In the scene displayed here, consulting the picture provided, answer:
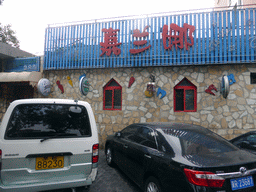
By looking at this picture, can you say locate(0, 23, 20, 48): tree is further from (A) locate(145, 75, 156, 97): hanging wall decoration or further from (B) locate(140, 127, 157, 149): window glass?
(B) locate(140, 127, 157, 149): window glass

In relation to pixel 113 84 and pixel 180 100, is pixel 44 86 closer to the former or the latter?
pixel 113 84

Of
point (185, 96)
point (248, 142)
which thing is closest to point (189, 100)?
point (185, 96)

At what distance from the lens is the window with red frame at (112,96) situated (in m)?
8.68

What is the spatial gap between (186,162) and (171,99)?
226 inches

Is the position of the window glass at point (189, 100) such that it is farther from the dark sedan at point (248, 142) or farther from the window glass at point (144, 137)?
the window glass at point (144, 137)

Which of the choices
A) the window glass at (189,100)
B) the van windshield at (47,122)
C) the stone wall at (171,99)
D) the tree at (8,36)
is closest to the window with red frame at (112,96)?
the stone wall at (171,99)

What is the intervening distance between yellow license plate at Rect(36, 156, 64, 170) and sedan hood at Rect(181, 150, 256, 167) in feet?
6.02

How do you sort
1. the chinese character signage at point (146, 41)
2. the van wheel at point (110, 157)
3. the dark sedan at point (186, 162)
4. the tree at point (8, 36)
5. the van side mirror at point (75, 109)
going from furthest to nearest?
the tree at point (8, 36) → the chinese character signage at point (146, 41) → the van wheel at point (110, 157) → the van side mirror at point (75, 109) → the dark sedan at point (186, 162)

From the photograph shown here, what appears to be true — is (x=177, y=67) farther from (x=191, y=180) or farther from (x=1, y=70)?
(x=1, y=70)

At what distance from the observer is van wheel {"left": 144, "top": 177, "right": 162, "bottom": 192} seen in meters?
2.77

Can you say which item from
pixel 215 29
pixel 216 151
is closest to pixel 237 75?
pixel 215 29

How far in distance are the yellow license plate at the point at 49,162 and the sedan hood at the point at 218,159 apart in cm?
184

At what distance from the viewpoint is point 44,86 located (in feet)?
29.1

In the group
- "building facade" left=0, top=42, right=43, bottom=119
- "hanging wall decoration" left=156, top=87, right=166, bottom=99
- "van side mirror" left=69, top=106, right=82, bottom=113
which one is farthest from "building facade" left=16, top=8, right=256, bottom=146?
"van side mirror" left=69, top=106, right=82, bottom=113
